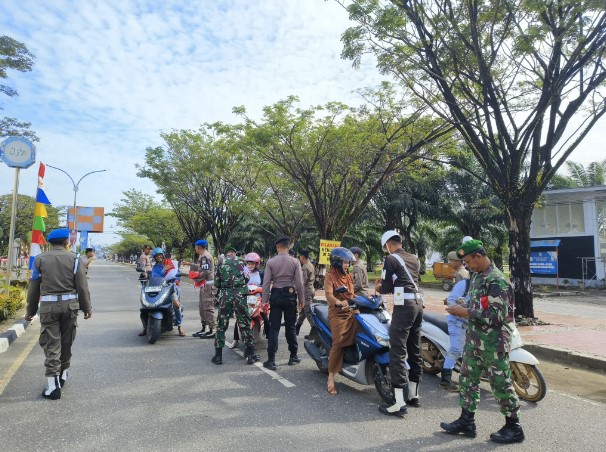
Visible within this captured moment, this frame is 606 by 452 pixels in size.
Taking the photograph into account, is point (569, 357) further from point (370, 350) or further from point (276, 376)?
point (276, 376)

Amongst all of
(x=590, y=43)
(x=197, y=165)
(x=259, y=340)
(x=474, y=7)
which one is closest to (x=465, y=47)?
(x=474, y=7)

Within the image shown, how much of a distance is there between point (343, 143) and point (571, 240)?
16.3m

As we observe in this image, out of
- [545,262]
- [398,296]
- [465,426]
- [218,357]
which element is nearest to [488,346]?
[465,426]

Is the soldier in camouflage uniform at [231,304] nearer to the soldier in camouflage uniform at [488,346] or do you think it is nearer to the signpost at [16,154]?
the soldier in camouflage uniform at [488,346]

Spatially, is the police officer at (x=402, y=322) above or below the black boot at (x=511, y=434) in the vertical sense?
above

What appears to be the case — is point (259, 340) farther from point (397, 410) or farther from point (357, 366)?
point (397, 410)

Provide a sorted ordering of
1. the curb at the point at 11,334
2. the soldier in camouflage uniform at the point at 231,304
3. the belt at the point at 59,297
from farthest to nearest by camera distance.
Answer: the curb at the point at 11,334
the soldier in camouflage uniform at the point at 231,304
the belt at the point at 59,297

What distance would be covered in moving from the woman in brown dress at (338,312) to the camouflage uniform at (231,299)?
5.56ft

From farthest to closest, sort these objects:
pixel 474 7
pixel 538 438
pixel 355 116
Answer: pixel 355 116 → pixel 474 7 → pixel 538 438

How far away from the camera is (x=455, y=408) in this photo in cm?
489

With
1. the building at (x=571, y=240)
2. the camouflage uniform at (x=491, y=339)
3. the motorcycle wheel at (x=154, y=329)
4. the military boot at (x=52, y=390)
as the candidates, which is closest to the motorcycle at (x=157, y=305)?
the motorcycle wheel at (x=154, y=329)

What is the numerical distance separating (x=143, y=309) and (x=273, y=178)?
15.0m

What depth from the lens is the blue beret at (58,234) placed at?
17.1 ft

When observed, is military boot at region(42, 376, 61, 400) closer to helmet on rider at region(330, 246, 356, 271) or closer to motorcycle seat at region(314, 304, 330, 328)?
motorcycle seat at region(314, 304, 330, 328)
